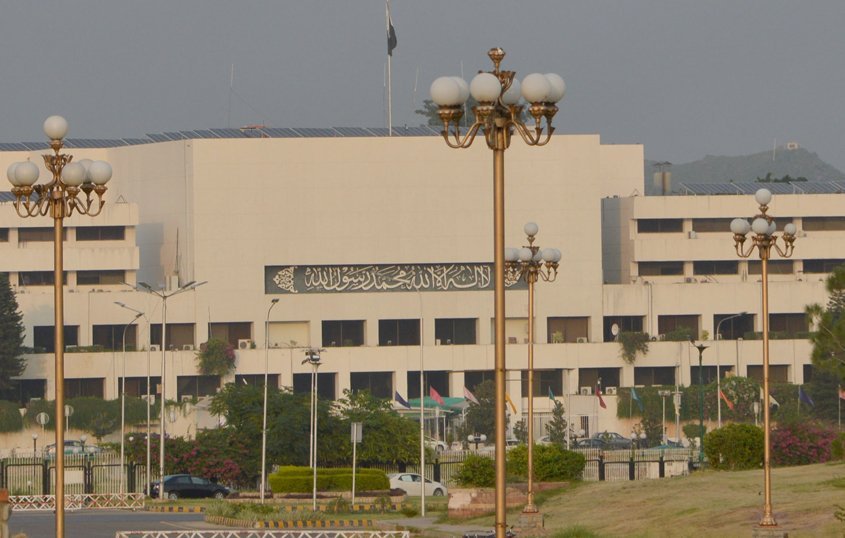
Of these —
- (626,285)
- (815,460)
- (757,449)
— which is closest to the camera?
(757,449)

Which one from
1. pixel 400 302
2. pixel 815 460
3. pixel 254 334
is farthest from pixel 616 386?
pixel 815 460

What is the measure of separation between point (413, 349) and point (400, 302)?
340cm

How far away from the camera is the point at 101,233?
114000 millimetres

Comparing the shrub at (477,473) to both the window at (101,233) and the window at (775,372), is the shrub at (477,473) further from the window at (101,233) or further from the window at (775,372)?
the window at (775,372)

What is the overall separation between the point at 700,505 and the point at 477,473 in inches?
411

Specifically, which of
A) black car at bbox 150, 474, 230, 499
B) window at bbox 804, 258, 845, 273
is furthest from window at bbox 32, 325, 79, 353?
window at bbox 804, 258, 845, 273

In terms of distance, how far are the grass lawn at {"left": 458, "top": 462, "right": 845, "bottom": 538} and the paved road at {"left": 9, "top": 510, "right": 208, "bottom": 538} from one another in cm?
844

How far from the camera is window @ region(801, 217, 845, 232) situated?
405ft

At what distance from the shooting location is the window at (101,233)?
113812mm

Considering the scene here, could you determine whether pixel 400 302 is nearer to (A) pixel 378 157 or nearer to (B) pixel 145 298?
(A) pixel 378 157

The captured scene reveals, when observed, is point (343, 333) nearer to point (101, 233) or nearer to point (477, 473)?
point (101, 233)

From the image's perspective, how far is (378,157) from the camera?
373 feet

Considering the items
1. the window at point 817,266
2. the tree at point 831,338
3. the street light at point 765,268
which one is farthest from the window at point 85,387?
the street light at point 765,268

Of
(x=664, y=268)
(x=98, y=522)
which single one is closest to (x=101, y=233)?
(x=664, y=268)
